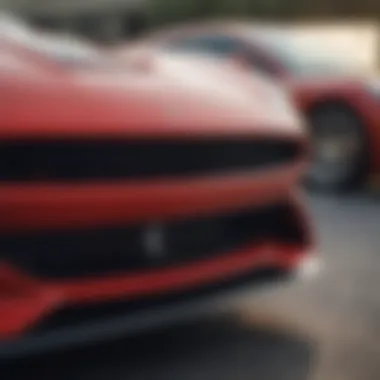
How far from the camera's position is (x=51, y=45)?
3314mm

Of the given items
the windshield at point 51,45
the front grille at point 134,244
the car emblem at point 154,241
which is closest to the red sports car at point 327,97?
the windshield at point 51,45

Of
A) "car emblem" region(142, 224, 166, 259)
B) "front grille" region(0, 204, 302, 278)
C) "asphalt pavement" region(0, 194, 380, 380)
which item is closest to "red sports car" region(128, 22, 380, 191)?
"asphalt pavement" region(0, 194, 380, 380)

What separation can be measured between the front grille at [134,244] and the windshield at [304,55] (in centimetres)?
399

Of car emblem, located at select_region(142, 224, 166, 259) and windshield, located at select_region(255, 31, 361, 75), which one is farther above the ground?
windshield, located at select_region(255, 31, 361, 75)

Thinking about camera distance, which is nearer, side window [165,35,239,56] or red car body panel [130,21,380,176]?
red car body panel [130,21,380,176]

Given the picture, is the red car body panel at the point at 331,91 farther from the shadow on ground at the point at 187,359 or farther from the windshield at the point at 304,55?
the shadow on ground at the point at 187,359

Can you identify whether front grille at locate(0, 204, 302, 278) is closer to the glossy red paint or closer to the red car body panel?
the glossy red paint

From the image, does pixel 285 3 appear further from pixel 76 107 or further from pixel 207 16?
pixel 76 107

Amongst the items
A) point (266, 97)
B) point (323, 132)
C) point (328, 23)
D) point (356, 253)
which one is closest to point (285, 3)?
point (328, 23)

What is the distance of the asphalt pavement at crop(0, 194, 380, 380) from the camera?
2.93 metres

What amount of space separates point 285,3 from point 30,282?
13.3 metres

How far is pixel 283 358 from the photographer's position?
3.08 meters

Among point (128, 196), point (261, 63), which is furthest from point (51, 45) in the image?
point (261, 63)

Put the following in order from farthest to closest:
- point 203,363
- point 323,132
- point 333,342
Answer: point 323,132 < point 333,342 < point 203,363
